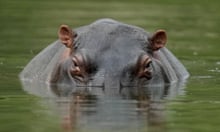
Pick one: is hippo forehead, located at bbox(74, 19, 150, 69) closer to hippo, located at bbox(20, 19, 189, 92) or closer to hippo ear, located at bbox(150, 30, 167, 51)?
hippo, located at bbox(20, 19, 189, 92)

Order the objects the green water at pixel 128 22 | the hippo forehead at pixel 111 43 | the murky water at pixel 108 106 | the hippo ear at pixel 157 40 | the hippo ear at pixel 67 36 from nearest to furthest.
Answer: the murky water at pixel 108 106
the green water at pixel 128 22
the hippo forehead at pixel 111 43
the hippo ear at pixel 67 36
the hippo ear at pixel 157 40

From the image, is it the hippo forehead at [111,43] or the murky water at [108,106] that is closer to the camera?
the murky water at [108,106]

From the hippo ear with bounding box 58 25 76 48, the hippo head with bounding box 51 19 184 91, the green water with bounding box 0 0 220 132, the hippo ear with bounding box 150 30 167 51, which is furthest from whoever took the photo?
the hippo ear with bounding box 150 30 167 51

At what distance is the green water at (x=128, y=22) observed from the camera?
966 centimetres

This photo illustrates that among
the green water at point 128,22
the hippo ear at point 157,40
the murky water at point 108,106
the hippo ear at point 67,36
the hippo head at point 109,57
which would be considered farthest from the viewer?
the hippo ear at point 157,40

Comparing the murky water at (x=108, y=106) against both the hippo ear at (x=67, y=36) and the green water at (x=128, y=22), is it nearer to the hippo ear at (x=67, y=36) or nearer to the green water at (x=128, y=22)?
the green water at (x=128, y=22)

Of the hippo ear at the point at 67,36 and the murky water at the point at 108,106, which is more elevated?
the hippo ear at the point at 67,36

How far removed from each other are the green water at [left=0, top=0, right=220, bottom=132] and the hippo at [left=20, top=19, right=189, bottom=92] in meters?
0.52

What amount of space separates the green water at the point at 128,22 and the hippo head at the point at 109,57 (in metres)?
0.58

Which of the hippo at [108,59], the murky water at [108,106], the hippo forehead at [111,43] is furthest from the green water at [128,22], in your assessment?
the hippo forehead at [111,43]

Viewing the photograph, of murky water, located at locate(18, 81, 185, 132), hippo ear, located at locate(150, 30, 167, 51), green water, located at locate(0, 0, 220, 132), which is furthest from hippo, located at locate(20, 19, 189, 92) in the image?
green water, located at locate(0, 0, 220, 132)

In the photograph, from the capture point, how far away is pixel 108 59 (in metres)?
12.5

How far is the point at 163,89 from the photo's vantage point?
13000 millimetres

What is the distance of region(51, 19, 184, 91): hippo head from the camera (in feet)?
40.8
